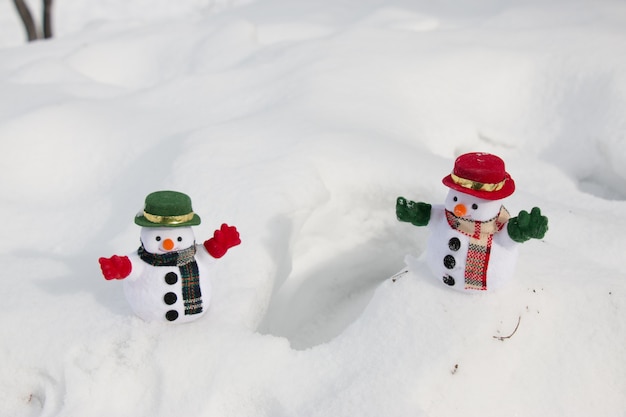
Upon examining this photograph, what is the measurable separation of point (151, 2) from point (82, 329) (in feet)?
25.2

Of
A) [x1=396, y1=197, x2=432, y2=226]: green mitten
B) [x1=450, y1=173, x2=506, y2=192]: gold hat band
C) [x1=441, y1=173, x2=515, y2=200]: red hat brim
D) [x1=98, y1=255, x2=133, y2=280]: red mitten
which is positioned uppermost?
[x1=450, y1=173, x2=506, y2=192]: gold hat band

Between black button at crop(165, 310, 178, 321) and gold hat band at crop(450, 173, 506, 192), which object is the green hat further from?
gold hat band at crop(450, 173, 506, 192)

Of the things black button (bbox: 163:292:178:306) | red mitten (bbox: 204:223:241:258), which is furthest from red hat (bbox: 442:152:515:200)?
black button (bbox: 163:292:178:306)

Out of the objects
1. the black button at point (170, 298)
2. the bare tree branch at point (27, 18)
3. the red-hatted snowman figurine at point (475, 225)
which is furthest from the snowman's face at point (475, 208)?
the bare tree branch at point (27, 18)

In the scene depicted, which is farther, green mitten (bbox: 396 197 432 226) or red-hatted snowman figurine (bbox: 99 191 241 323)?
green mitten (bbox: 396 197 432 226)

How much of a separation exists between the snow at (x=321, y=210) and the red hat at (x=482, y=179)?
0.40m

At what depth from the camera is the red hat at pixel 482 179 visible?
179 centimetres

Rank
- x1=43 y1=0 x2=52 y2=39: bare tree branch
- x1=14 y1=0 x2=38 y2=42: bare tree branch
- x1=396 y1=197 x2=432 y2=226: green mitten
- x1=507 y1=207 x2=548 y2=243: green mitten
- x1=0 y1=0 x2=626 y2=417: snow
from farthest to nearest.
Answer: x1=43 y1=0 x2=52 y2=39: bare tree branch
x1=14 y1=0 x2=38 y2=42: bare tree branch
x1=396 y1=197 x2=432 y2=226: green mitten
x1=0 y1=0 x2=626 y2=417: snow
x1=507 y1=207 x2=548 y2=243: green mitten

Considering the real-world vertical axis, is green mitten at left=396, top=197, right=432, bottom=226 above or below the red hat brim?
below

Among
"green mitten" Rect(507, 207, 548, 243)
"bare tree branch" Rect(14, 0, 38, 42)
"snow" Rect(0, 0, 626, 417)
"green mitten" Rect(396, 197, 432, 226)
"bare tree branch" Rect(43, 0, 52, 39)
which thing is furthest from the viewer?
"bare tree branch" Rect(43, 0, 52, 39)

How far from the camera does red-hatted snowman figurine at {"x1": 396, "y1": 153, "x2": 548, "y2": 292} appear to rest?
1.79 meters

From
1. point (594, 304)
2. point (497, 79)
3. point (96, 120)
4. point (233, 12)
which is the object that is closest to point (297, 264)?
point (594, 304)

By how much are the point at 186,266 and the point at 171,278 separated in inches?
2.4

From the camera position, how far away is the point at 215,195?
8.02ft
